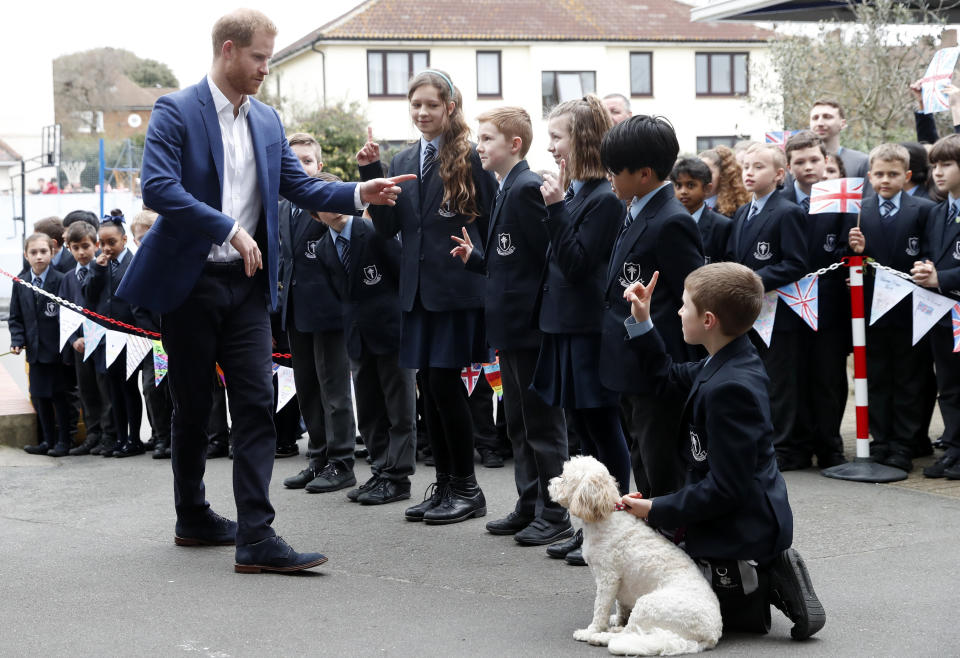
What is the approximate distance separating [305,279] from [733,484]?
13.5ft

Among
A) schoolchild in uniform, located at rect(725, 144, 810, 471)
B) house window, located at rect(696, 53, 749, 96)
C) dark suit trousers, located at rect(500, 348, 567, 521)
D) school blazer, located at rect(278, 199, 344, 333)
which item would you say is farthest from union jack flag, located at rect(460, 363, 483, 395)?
house window, located at rect(696, 53, 749, 96)

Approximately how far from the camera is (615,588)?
430 cm

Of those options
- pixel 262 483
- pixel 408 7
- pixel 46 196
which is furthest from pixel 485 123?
pixel 408 7

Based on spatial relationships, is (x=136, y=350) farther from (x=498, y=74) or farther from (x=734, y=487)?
(x=498, y=74)

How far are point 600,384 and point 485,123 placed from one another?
154 cm

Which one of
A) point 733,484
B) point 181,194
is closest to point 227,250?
point 181,194

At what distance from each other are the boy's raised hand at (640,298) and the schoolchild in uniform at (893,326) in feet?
11.3

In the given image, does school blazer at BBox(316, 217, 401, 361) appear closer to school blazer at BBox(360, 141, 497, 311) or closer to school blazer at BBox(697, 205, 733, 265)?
school blazer at BBox(360, 141, 497, 311)

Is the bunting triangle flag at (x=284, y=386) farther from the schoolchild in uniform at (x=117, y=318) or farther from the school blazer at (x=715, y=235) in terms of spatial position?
the school blazer at (x=715, y=235)

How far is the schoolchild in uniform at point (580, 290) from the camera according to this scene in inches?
211

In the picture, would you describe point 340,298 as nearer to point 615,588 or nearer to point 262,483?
point 262,483

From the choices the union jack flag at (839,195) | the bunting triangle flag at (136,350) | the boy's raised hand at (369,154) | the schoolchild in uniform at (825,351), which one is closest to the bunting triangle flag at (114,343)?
the bunting triangle flag at (136,350)

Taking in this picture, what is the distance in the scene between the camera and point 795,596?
4199mm

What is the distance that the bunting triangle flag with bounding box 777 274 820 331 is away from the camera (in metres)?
7.61
